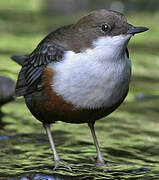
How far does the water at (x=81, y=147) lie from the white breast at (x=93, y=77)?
62 centimetres

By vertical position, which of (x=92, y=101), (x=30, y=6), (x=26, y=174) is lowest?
(x=30, y=6)

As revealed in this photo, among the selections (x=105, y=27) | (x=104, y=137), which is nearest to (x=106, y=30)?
(x=105, y=27)

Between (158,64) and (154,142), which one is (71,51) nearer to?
(154,142)

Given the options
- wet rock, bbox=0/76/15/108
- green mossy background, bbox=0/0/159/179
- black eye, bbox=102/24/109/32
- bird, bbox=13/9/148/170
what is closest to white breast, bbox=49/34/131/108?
bird, bbox=13/9/148/170

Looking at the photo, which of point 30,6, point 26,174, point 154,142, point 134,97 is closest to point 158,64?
point 134,97

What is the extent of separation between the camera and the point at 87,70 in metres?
4.59

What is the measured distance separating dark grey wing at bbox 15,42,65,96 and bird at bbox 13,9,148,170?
0.04 feet

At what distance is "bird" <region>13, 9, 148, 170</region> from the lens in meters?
4.59

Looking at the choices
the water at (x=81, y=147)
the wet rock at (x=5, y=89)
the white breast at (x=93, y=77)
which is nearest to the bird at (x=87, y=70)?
the white breast at (x=93, y=77)

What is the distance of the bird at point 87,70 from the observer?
15.1 feet

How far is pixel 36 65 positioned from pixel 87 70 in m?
0.77

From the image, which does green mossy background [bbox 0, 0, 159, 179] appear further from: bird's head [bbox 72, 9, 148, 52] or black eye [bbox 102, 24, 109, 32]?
black eye [bbox 102, 24, 109, 32]

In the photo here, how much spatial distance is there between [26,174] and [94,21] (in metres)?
1.47

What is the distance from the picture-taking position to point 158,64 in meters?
9.34
